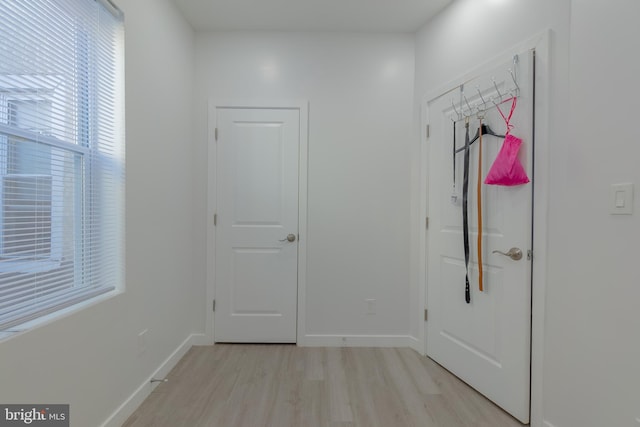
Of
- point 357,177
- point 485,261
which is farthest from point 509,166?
point 357,177

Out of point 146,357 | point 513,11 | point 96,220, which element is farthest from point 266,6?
point 146,357

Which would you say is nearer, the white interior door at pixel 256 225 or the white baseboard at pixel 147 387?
the white baseboard at pixel 147 387

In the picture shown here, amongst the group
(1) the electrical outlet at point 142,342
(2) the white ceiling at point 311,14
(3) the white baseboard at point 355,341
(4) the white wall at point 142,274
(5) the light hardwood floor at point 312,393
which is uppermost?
(2) the white ceiling at point 311,14

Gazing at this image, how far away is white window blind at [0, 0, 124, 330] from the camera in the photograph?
1.20 meters

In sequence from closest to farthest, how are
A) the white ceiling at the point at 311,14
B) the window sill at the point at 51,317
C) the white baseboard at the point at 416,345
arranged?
the window sill at the point at 51,317
the white ceiling at the point at 311,14
the white baseboard at the point at 416,345

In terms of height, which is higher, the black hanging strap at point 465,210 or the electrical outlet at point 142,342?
the black hanging strap at point 465,210

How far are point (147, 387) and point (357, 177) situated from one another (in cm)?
213

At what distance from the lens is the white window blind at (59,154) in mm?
1198

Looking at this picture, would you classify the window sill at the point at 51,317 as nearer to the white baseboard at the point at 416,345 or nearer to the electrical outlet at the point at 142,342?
the electrical outlet at the point at 142,342

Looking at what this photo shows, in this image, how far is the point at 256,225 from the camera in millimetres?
2889

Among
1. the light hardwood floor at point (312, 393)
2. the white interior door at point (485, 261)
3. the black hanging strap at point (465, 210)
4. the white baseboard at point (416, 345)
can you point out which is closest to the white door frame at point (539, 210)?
the white interior door at point (485, 261)

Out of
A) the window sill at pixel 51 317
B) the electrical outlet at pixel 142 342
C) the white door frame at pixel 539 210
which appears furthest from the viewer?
the electrical outlet at pixel 142 342

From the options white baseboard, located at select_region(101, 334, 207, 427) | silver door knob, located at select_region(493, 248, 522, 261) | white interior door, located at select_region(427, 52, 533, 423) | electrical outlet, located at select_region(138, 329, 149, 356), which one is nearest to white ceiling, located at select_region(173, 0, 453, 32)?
white interior door, located at select_region(427, 52, 533, 423)

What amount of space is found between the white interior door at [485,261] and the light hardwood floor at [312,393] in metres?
0.19
